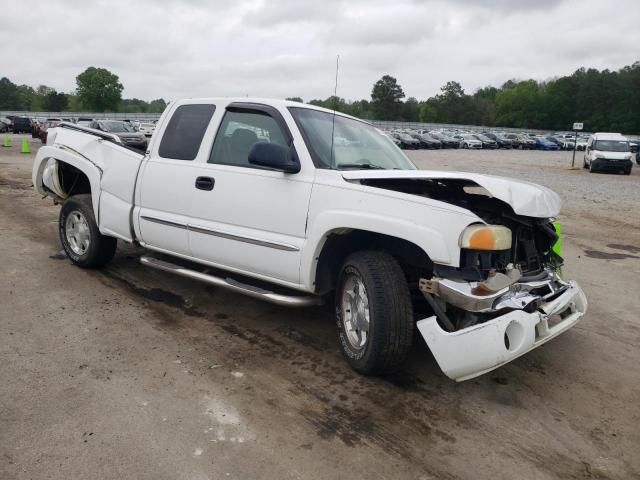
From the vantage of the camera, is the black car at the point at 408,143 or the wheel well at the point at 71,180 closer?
the wheel well at the point at 71,180

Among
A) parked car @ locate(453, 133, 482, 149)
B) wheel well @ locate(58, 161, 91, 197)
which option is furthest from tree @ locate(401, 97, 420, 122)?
wheel well @ locate(58, 161, 91, 197)

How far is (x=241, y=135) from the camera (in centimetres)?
456

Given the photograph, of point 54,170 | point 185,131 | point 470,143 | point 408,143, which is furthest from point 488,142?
point 185,131

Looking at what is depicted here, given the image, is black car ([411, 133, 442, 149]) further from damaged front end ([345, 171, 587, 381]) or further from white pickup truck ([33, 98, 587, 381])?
damaged front end ([345, 171, 587, 381])

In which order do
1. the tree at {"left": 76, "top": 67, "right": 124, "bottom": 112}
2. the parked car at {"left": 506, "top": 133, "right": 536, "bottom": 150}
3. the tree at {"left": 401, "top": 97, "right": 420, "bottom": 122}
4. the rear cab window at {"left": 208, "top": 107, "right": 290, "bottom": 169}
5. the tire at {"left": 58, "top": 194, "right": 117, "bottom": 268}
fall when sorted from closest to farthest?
the rear cab window at {"left": 208, "top": 107, "right": 290, "bottom": 169}, the tire at {"left": 58, "top": 194, "right": 117, "bottom": 268}, the parked car at {"left": 506, "top": 133, "right": 536, "bottom": 150}, the tree at {"left": 76, "top": 67, "right": 124, "bottom": 112}, the tree at {"left": 401, "top": 97, "right": 420, "bottom": 122}

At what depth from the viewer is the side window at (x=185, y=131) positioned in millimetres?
4797

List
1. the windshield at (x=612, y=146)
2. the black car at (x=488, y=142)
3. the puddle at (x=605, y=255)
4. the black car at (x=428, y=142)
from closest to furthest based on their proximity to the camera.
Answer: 1. the puddle at (x=605, y=255)
2. the windshield at (x=612, y=146)
3. the black car at (x=428, y=142)
4. the black car at (x=488, y=142)

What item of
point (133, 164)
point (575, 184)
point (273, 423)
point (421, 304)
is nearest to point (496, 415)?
point (421, 304)

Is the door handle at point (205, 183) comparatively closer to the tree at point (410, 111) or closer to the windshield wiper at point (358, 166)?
the windshield wiper at point (358, 166)

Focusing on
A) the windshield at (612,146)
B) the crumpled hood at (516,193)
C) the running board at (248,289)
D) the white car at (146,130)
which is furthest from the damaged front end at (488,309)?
the windshield at (612,146)

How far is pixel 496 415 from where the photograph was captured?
3395mm

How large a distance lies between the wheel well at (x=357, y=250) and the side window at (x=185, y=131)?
158cm

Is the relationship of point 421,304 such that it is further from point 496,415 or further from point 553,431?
point 553,431

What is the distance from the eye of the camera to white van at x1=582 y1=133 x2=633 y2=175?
2542cm
